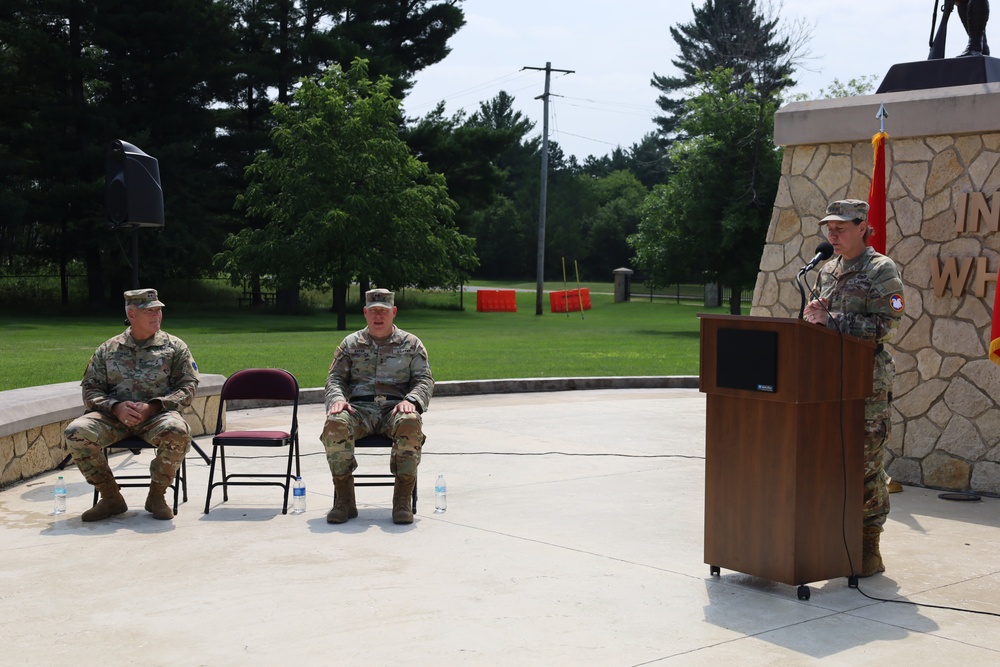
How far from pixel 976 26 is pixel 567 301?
3645cm

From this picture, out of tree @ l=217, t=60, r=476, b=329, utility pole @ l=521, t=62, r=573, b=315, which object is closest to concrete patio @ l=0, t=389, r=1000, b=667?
tree @ l=217, t=60, r=476, b=329

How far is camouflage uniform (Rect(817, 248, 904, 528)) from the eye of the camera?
581 cm

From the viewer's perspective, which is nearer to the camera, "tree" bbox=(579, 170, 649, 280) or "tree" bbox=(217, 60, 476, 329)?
"tree" bbox=(217, 60, 476, 329)

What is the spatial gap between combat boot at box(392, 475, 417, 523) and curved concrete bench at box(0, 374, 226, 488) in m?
2.19

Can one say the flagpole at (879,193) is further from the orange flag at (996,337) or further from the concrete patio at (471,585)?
the concrete patio at (471,585)

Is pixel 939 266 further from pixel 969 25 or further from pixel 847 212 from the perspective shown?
pixel 847 212

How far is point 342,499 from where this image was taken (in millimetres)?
7258

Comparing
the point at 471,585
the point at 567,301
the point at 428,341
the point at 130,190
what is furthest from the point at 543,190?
the point at 471,585

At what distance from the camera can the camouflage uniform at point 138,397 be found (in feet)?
24.0

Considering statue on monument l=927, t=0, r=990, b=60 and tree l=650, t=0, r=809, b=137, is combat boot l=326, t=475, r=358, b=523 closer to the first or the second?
statue on monument l=927, t=0, r=990, b=60

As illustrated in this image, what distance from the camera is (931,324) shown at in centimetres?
855

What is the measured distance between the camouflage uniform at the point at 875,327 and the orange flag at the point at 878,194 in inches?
80.5

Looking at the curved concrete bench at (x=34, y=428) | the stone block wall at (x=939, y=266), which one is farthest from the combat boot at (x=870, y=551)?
the curved concrete bench at (x=34, y=428)

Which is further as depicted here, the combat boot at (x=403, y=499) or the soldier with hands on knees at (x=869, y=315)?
the combat boot at (x=403, y=499)
